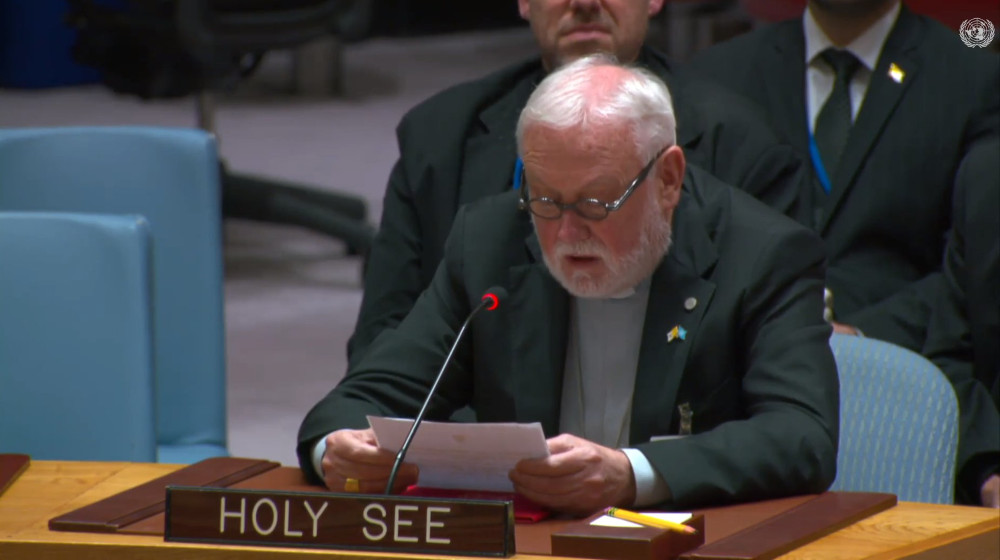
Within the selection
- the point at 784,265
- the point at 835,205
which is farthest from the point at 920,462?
the point at 835,205

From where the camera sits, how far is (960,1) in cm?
386

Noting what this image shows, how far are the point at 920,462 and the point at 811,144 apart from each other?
1.04 meters

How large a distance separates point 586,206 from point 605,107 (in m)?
0.12

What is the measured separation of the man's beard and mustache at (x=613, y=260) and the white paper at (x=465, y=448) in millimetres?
344

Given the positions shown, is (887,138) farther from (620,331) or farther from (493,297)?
(493,297)

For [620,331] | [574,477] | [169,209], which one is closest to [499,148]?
[169,209]

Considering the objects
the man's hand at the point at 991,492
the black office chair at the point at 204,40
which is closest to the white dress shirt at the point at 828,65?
the man's hand at the point at 991,492

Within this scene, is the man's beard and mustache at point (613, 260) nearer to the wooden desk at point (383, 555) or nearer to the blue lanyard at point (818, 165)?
the wooden desk at point (383, 555)

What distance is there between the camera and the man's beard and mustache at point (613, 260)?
6.79 feet

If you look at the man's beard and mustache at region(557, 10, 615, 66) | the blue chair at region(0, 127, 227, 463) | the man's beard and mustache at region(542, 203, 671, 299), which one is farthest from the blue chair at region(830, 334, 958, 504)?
the blue chair at region(0, 127, 227, 463)

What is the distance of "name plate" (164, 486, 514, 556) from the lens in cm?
164

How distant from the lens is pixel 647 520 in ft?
5.61

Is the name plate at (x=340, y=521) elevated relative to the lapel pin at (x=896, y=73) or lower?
lower

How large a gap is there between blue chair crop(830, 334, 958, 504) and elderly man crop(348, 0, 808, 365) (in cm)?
58
